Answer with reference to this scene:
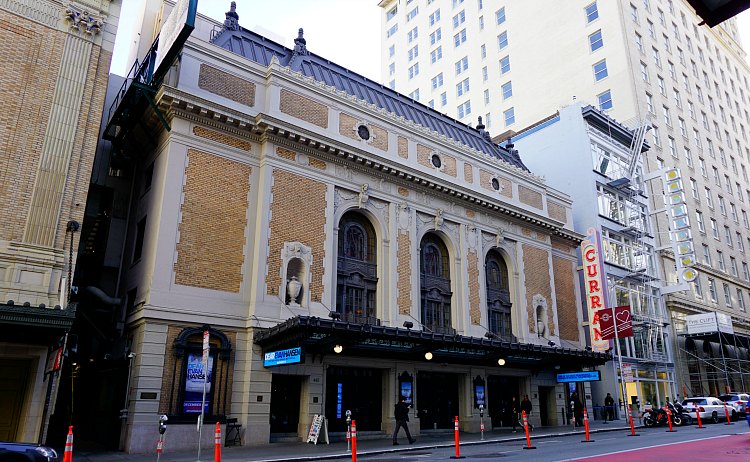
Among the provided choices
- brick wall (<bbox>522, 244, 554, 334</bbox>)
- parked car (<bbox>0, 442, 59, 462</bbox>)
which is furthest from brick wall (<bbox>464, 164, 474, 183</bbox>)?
parked car (<bbox>0, 442, 59, 462</bbox>)

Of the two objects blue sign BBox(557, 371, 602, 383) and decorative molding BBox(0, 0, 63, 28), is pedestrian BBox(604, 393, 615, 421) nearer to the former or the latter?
blue sign BBox(557, 371, 602, 383)

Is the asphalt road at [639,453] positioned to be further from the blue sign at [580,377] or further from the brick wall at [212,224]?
the blue sign at [580,377]

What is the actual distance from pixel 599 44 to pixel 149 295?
45511 millimetres

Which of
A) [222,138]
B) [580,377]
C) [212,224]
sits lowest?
[580,377]

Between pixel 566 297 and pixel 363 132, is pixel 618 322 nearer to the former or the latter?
pixel 566 297

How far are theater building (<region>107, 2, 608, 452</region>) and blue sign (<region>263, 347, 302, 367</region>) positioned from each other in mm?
79

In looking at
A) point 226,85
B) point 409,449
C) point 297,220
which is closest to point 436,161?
point 297,220

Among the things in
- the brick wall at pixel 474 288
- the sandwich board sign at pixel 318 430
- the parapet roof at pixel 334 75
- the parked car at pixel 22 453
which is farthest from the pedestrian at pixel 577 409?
the parked car at pixel 22 453

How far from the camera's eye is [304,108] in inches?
1001

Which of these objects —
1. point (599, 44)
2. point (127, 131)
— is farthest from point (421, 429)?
point (599, 44)

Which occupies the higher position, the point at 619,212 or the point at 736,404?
the point at 619,212

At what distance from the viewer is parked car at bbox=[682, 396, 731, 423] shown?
99.3 ft

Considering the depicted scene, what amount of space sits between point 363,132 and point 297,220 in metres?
6.59

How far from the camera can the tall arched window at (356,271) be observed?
82.5 ft
